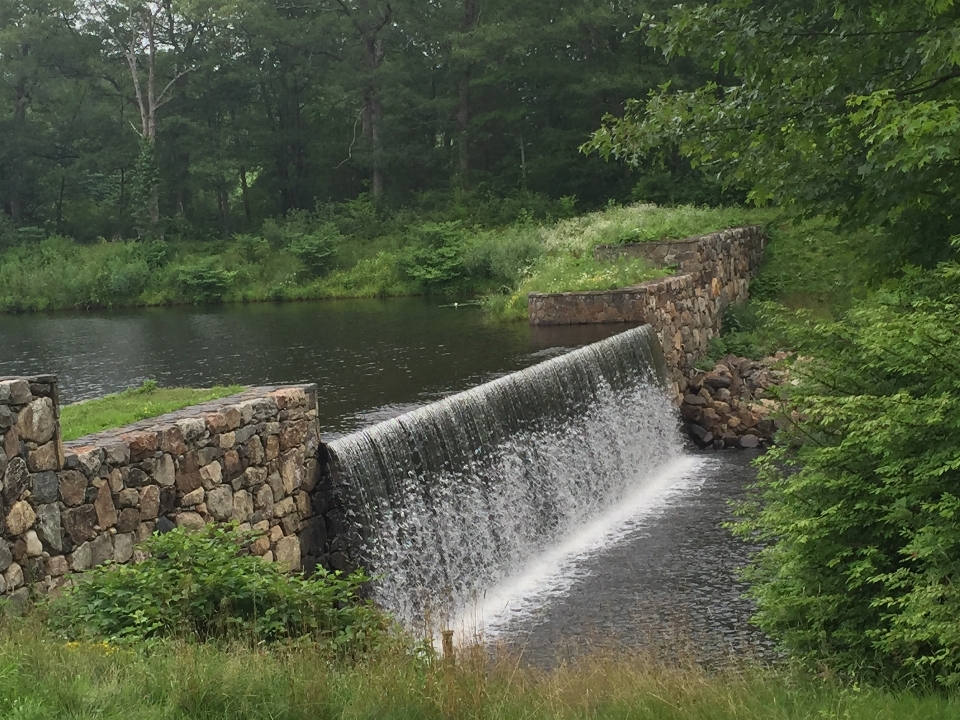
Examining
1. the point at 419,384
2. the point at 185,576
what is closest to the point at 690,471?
the point at 419,384

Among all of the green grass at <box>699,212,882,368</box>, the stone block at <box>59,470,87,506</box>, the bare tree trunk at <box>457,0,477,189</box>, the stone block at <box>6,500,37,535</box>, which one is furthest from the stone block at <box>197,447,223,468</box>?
the bare tree trunk at <box>457,0,477,189</box>

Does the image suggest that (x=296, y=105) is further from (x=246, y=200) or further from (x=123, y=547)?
(x=123, y=547)

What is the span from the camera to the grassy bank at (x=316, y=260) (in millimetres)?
24891

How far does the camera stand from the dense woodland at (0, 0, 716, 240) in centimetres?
3419

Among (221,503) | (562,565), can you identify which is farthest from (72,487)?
(562,565)

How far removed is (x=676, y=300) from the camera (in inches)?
624

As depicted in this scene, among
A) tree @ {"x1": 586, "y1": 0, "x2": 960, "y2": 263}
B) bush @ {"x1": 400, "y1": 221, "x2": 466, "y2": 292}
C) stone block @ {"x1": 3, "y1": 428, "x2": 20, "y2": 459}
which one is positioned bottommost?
stone block @ {"x1": 3, "y1": 428, "x2": 20, "y2": 459}

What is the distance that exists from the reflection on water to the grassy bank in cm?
285

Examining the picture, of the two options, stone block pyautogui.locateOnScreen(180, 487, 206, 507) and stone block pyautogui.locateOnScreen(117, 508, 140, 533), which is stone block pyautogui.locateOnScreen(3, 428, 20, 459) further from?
stone block pyautogui.locateOnScreen(180, 487, 206, 507)

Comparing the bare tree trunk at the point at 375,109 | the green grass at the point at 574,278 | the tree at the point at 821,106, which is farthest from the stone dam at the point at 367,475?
the bare tree trunk at the point at 375,109

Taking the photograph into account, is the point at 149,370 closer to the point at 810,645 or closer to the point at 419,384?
the point at 419,384

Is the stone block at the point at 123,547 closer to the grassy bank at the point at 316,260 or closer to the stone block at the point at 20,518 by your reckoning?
the stone block at the point at 20,518

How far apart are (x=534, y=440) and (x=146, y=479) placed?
5.02 m

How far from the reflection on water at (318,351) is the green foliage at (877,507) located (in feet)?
14.6
